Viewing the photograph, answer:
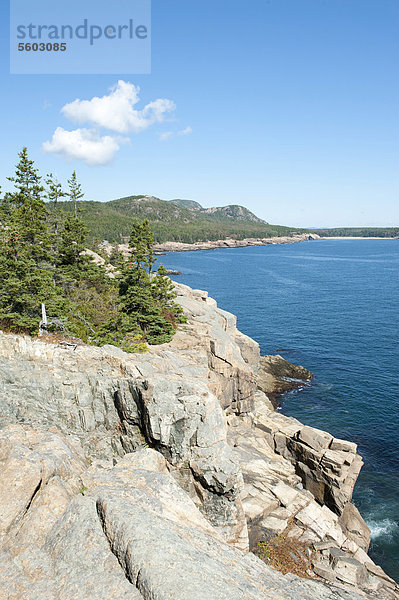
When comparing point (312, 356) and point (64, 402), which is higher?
point (64, 402)

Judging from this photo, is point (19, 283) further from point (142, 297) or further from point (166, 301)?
point (166, 301)

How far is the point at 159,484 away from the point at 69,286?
29754 mm

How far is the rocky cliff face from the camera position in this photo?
28.8ft

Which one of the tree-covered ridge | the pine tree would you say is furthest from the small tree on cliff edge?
the pine tree

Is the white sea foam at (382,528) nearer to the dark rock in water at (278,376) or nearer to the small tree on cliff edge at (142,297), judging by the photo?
the dark rock in water at (278,376)

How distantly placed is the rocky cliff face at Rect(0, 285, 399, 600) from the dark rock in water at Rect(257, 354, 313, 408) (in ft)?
45.3

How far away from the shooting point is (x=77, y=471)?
13.1 metres

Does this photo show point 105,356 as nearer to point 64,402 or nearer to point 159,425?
point 64,402

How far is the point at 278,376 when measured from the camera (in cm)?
4791

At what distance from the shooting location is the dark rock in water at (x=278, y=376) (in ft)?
148

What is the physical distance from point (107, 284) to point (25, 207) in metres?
11.5

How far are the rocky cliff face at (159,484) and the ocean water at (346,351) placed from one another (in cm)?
492

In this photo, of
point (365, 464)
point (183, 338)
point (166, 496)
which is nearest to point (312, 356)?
point (365, 464)

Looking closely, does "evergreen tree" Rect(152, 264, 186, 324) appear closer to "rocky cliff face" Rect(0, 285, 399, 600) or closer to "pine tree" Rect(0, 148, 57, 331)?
"rocky cliff face" Rect(0, 285, 399, 600)
